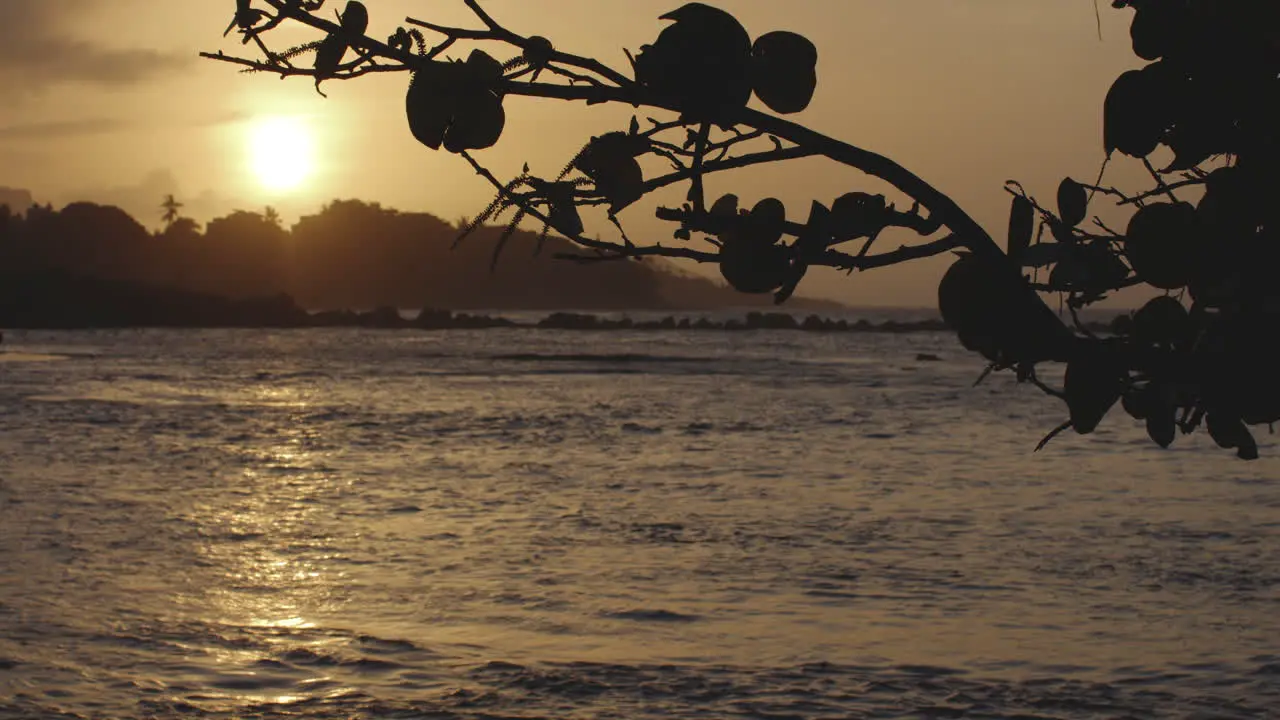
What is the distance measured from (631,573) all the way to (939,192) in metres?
9.00

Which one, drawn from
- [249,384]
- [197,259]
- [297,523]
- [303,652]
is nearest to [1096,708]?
[303,652]

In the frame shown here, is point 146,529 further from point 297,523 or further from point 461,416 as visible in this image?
point 461,416

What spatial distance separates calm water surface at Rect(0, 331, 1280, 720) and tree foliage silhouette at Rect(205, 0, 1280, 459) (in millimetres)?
5385

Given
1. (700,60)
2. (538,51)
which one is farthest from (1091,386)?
(538,51)

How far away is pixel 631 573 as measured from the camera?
35.8 feet

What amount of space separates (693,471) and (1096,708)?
37.1ft

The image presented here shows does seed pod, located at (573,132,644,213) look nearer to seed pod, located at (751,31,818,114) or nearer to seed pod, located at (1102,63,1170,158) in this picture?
seed pod, located at (751,31,818,114)

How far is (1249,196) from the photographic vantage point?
7.19 ft

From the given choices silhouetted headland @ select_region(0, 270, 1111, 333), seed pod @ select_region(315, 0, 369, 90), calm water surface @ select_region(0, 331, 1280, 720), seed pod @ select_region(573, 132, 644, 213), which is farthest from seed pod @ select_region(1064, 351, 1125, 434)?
silhouetted headland @ select_region(0, 270, 1111, 333)

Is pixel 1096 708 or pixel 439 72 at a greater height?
pixel 439 72

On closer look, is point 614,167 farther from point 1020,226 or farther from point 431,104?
point 1020,226

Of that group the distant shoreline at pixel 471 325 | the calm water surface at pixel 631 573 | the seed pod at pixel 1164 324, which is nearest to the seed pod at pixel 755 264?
the seed pod at pixel 1164 324

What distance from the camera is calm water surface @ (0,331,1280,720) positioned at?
773cm

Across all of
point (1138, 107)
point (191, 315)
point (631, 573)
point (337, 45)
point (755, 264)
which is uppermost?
point (337, 45)
